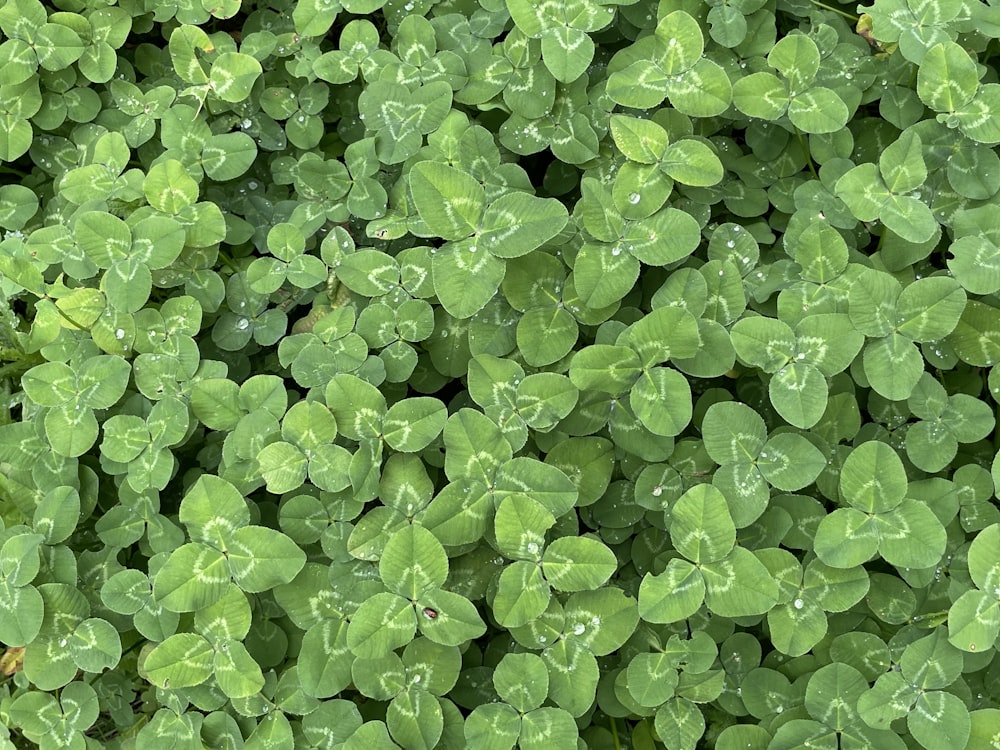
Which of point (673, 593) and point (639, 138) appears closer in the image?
point (673, 593)

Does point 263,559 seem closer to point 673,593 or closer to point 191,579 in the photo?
point 191,579

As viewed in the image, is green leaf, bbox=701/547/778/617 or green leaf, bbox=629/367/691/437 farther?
green leaf, bbox=629/367/691/437

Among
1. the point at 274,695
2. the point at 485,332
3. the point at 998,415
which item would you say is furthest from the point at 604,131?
the point at 274,695

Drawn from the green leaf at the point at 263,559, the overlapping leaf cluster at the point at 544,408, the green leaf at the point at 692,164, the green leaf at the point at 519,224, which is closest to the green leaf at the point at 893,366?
the overlapping leaf cluster at the point at 544,408

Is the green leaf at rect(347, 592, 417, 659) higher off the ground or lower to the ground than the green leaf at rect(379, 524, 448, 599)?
lower

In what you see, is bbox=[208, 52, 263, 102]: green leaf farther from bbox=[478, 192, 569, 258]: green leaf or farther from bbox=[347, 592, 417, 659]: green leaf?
bbox=[347, 592, 417, 659]: green leaf

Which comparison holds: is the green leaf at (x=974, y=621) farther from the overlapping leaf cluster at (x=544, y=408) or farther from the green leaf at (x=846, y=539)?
the green leaf at (x=846, y=539)

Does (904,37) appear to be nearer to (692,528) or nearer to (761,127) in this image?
(761,127)

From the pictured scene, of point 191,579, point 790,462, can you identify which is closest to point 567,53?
point 790,462

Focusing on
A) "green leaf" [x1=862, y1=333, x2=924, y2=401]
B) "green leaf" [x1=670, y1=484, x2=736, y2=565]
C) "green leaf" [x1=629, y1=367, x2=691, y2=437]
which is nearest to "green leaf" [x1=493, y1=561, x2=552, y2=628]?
"green leaf" [x1=670, y1=484, x2=736, y2=565]
